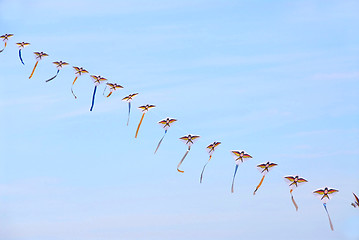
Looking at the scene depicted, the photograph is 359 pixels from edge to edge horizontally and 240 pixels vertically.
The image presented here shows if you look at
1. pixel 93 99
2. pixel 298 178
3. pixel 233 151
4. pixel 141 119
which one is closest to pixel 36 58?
pixel 93 99

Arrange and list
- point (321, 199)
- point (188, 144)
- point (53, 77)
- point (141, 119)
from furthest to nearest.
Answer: point (53, 77) → point (141, 119) → point (188, 144) → point (321, 199)

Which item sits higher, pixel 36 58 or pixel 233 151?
pixel 36 58

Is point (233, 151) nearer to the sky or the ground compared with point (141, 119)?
nearer to the ground

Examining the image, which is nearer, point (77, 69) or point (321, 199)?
point (321, 199)

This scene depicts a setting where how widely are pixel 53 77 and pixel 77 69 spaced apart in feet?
3.58

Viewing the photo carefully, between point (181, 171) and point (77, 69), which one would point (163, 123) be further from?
point (77, 69)

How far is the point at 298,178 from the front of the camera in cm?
1875

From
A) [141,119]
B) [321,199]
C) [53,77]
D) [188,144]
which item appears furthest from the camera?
[53,77]

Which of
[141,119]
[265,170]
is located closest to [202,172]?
[265,170]

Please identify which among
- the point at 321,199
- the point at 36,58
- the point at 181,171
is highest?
the point at 36,58

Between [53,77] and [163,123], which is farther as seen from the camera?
[53,77]

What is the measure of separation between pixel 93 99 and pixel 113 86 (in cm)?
108

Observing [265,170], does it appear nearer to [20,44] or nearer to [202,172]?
[202,172]

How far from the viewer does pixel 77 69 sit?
915 inches
